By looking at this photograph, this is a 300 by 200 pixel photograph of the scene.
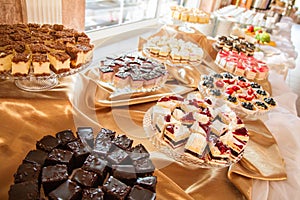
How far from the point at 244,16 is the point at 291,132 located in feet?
8.26

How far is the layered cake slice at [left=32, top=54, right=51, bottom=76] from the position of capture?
3.81ft

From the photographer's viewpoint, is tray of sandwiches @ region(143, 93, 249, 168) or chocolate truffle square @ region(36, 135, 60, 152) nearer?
chocolate truffle square @ region(36, 135, 60, 152)

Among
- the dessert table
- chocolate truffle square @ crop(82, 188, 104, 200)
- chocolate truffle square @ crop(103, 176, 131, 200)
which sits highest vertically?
chocolate truffle square @ crop(103, 176, 131, 200)

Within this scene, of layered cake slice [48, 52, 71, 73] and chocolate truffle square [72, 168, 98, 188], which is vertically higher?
layered cake slice [48, 52, 71, 73]

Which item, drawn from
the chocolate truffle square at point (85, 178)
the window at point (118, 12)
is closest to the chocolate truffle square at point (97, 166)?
the chocolate truffle square at point (85, 178)

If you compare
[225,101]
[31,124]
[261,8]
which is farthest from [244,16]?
[31,124]

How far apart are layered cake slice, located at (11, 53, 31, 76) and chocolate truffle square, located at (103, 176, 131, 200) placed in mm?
676

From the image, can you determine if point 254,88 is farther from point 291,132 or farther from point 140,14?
point 140,14

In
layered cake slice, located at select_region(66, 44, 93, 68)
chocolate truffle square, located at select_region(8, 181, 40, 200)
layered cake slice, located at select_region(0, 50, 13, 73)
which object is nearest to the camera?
chocolate truffle square, located at select_region(8, 181, 40, 200)

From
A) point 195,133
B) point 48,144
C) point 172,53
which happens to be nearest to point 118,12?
point 172,53

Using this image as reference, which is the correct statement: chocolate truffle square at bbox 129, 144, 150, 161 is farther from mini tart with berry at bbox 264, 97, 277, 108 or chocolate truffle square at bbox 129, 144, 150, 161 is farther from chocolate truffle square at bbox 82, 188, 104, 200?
mini tart with berry at bbox 264, 97, 277, 108

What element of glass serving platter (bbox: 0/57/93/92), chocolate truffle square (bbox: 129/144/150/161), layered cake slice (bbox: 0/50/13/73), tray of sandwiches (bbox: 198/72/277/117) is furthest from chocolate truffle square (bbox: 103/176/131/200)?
tray of sandwiches (bbox: 198/72/277/117)

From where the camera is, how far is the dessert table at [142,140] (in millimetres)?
979

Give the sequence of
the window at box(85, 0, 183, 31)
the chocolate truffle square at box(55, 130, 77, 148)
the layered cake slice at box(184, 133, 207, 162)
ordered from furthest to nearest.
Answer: the window at box(85, 0, 183, 31) < the layered cake slice at box(184, 133, 207, 162) < the chocolate truffle square at box(55, 130, 77, 148)
